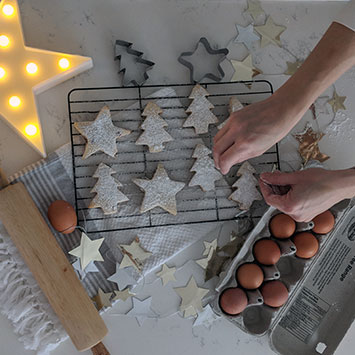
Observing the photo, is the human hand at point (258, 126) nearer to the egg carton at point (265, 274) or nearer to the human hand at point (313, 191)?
the human hand at point (313, 191)

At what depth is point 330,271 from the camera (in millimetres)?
1235

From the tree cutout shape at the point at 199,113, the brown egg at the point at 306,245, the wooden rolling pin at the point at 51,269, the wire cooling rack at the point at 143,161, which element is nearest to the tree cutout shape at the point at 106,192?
the wire cooling rack at the point at 143,161

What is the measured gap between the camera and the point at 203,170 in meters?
1.18

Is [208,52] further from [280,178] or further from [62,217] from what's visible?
[62,217]

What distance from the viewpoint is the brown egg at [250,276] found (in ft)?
3.59

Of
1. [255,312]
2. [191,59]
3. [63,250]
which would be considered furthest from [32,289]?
[191,59]

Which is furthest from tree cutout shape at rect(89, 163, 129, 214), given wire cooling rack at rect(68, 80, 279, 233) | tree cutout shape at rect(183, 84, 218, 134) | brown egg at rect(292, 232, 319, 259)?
brown egg at rect(292, 232, 319, 259)

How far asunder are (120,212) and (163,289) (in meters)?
0.24

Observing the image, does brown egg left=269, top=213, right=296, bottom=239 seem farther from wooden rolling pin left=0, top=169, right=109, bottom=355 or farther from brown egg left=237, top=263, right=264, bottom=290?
wooden rolling pin left=0, top=169, right=109, bottom=355

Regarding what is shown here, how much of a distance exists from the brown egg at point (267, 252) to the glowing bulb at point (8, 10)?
91 cm

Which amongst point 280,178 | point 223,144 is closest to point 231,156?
point 223,144

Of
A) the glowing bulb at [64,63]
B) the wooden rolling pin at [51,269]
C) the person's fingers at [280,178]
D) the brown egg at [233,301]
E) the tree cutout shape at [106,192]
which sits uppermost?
the person's fingers at [280,178]

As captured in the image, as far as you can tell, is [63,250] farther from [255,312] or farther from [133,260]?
[255,312]

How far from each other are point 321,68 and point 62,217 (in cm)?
70
